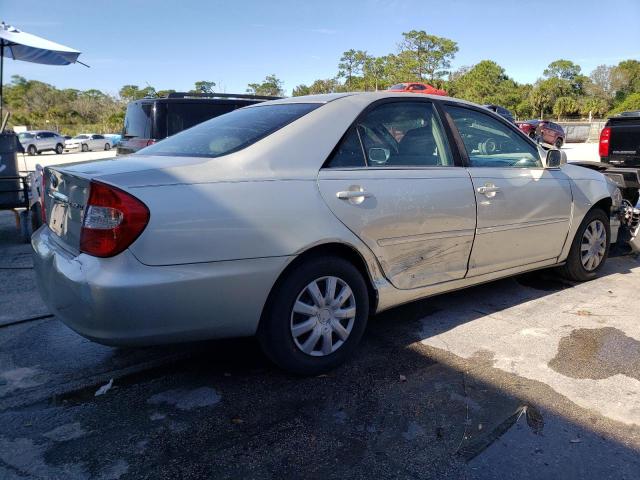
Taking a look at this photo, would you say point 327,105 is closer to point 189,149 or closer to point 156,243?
point 189,149

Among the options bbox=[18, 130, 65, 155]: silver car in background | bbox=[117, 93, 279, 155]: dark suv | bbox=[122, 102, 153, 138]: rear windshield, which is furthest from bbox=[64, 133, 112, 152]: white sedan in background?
bbox=[117, 93, 279, 155]: dark suv

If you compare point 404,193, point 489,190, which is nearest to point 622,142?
point 489,190

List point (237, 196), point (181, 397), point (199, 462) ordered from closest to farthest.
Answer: point (199, 462), point (237, 196), point (181, 397)

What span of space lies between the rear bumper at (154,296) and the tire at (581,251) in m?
3.06

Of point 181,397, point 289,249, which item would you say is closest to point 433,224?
point 289,249

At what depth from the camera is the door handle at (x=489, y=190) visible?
11.6ft

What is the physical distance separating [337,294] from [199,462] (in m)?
1.16

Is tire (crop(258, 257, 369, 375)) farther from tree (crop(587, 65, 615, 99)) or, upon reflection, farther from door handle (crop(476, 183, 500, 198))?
tree (crop(587, 65, 615, 99))

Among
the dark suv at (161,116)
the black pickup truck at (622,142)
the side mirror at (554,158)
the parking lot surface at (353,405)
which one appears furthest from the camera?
the black pickup truck at (622,142)

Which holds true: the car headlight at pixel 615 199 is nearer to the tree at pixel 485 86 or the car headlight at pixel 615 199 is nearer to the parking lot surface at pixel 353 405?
the parking lot surface at pixel 353 405

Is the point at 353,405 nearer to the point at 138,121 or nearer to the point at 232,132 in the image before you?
the point at 232,132

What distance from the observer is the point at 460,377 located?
9.52 feet

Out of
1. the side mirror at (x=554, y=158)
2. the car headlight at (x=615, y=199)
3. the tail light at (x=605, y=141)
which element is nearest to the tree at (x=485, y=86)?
the tail light at (x=605, y=141)

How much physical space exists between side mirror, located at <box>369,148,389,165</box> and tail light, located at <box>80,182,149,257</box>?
143 cm
